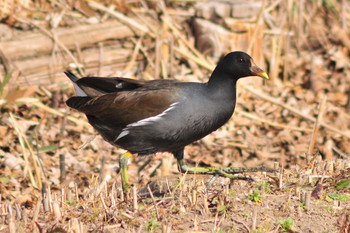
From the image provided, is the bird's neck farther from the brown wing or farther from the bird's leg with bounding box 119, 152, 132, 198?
the bird's leg with bounding box 119, 152, 132, 198

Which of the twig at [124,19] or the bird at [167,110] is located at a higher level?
the twig at [124,19]

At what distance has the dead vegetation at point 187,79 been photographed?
410 centimetres

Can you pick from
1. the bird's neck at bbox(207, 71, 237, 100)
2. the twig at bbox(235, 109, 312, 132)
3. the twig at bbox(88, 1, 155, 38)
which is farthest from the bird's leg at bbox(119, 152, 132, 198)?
the twig at bbox(88, 1, 155, 38)

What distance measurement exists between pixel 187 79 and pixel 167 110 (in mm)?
3330

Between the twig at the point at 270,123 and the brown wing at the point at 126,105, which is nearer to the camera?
the brown wing at the point at 126,105

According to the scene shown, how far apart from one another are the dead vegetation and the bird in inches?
10.0

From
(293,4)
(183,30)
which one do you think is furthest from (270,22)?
(183,30)

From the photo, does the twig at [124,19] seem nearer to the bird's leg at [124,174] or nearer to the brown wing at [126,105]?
the brown wing at [126,105]

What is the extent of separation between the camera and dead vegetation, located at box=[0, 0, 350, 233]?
4098 mm

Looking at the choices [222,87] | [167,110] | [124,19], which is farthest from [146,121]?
[124,19]

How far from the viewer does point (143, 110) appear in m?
5.28

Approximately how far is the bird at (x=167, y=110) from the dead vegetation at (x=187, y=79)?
0.25 meters

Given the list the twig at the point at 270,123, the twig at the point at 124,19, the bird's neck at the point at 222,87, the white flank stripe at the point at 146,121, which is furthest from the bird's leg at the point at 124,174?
the twig at the point at 124,19

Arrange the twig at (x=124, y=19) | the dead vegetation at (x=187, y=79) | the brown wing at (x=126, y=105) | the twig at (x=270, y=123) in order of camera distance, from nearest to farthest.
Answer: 1. the dead vegetation at (x=187, y=79)
2. the brown wing at (x=126, y=105)
3. the twig at (x=270, y=123)
4. the twig at (x=124, y=19)
